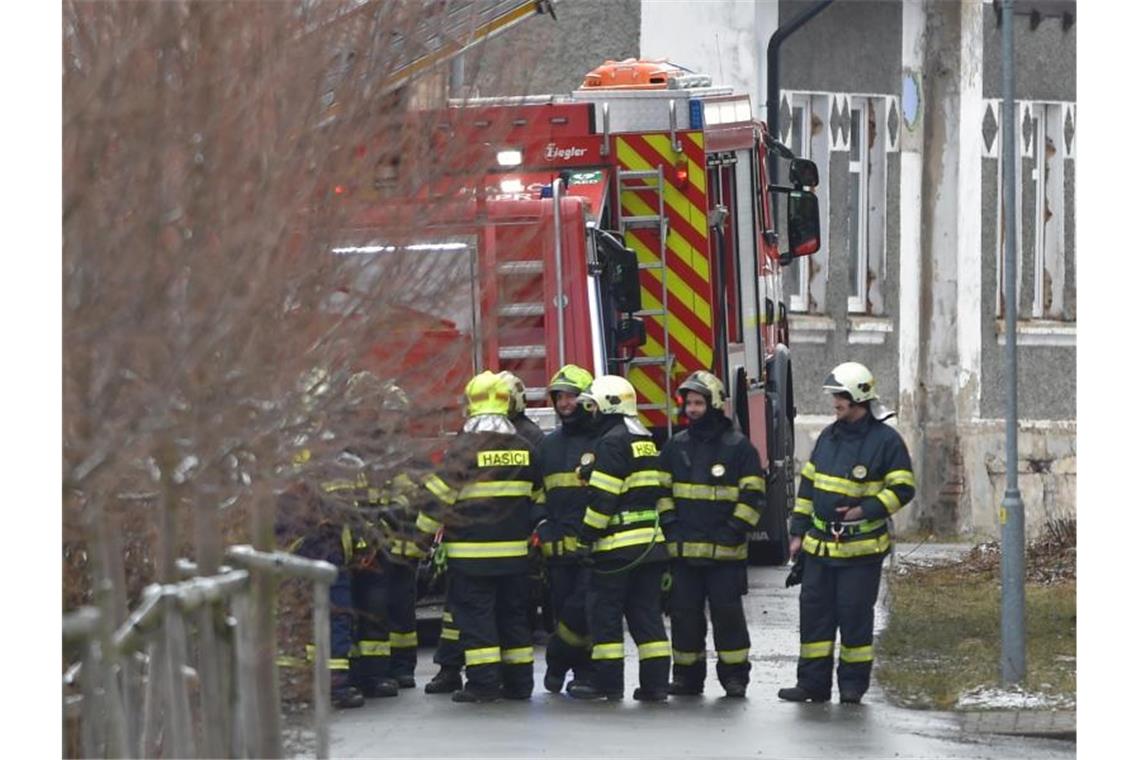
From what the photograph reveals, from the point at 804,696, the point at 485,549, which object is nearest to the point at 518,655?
the point at 485,549

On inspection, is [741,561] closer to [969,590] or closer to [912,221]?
[969,590]

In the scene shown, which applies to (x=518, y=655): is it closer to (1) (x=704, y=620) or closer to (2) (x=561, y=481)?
(2) (x=561, y=481)

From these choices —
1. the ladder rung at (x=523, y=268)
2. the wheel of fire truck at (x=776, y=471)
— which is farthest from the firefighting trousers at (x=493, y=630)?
the wheel of fire truck at (x=776, y=471)

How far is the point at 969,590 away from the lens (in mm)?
18422

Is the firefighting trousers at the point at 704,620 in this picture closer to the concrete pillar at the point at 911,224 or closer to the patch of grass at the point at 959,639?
the patch of grass at the point at 959,639

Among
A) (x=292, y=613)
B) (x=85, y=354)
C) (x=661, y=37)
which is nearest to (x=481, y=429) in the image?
(x=292, y=613)

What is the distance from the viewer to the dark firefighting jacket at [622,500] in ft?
41.8

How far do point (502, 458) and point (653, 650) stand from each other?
1.22 metres

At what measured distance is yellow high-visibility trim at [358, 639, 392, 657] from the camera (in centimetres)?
1273

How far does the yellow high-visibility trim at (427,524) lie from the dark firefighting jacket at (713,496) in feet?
4.15

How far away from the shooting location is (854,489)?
12.8 m

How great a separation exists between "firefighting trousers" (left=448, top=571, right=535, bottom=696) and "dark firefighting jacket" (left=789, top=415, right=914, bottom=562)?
4.90ft

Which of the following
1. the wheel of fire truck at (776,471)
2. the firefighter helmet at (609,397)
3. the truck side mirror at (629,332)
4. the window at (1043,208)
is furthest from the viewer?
the window at (1043,208)

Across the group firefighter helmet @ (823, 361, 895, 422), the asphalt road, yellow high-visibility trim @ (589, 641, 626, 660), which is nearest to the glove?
the asphalt road
